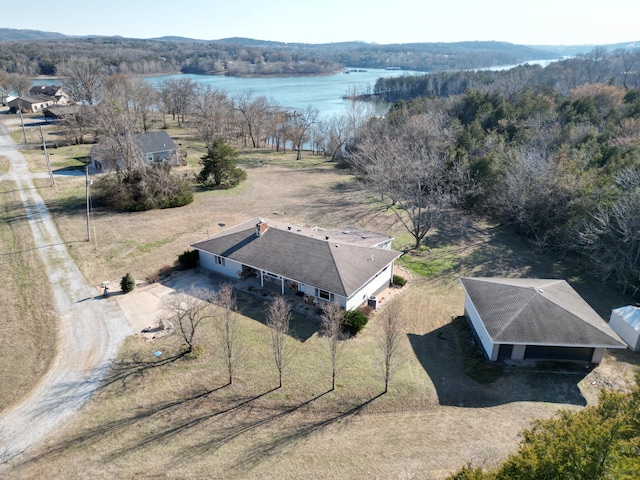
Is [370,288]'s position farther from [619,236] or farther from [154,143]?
[154,143]

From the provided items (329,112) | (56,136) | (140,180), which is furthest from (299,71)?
(140,180)

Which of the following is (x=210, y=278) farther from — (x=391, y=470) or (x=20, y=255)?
(x=391, y=470)

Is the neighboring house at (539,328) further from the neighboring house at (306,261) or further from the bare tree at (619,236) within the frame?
the bare tree at (619,236)

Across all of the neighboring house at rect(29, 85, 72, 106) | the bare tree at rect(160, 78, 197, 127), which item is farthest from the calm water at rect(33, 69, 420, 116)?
the neighboring house at rect(29, 85, 72, 106)

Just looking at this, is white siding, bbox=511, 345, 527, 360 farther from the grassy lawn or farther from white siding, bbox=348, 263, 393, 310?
the grassy lawn

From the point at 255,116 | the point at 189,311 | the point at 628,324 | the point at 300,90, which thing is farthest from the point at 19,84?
the point at 628,324

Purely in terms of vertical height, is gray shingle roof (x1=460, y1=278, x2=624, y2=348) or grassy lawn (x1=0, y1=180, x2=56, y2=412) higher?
gray shingle roof (x1=460, y1=278, x2=624, y2=348)
